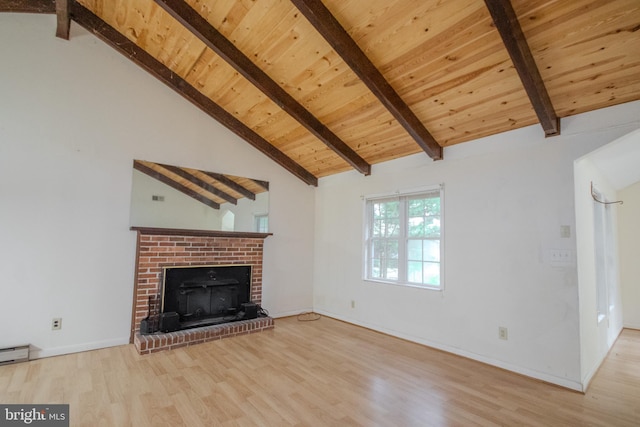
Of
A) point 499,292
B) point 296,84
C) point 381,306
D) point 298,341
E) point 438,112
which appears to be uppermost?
point 296,84

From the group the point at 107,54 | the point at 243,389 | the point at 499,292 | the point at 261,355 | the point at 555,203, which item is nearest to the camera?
the point at 243,389

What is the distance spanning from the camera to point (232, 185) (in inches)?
183

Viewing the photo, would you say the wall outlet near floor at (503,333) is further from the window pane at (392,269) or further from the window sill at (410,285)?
the window pane at (392,269)

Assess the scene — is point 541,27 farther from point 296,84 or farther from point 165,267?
point 165,267

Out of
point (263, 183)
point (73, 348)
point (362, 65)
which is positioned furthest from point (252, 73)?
point (73, 348)

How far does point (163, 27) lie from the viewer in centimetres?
335

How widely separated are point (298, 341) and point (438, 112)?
3179 millimetres

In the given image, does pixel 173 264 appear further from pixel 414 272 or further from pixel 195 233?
pixel 414 272

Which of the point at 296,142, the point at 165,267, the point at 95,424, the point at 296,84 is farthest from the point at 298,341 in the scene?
the point at 296,84

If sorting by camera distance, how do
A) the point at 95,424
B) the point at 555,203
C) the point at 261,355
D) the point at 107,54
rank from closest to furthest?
the point at 95,424, the point at 555,203, the point at 261,355, the point at 107,54

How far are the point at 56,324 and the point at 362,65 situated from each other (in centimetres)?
416

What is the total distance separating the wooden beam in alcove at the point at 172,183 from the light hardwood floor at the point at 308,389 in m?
1.87

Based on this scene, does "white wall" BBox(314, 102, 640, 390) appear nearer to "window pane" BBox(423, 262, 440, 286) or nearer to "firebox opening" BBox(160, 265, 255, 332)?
"window pane" BBox(423, 262, 440, 286)

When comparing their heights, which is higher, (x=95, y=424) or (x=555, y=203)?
(x=555, y=203)
